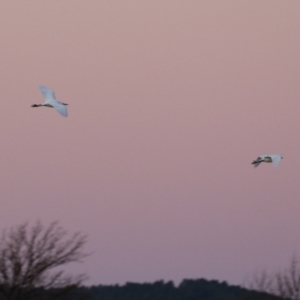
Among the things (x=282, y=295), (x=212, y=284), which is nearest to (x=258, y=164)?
(x=282, y=295)

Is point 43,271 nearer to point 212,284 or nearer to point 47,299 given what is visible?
point 47,299

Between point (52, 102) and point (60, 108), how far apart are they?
0.81 metres

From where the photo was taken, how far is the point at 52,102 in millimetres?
25781

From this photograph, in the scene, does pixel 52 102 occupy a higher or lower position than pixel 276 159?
higher

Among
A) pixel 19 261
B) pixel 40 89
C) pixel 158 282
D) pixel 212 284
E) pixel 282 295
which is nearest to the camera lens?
pixel 40 89

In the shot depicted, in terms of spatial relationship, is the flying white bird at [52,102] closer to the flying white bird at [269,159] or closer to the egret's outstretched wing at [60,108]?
the egret's outstretched wing at [60,108]

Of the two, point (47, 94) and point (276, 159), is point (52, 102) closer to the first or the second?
point (47, 94)

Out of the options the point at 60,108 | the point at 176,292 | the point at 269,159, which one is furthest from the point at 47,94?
the point at 176,292

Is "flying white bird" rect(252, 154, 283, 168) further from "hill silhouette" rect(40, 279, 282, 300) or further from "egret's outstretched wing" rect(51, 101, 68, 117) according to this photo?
"hill silhouette" rect(40, 279, 282, 300)

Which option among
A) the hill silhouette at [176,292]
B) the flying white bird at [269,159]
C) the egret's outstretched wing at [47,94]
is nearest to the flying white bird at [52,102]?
the egret's outstretched wing at [47,94]

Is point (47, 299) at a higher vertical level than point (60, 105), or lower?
lower

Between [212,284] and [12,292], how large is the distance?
6388 centimetres

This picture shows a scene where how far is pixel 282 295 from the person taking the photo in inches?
1426

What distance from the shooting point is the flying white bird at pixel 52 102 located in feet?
81.6
